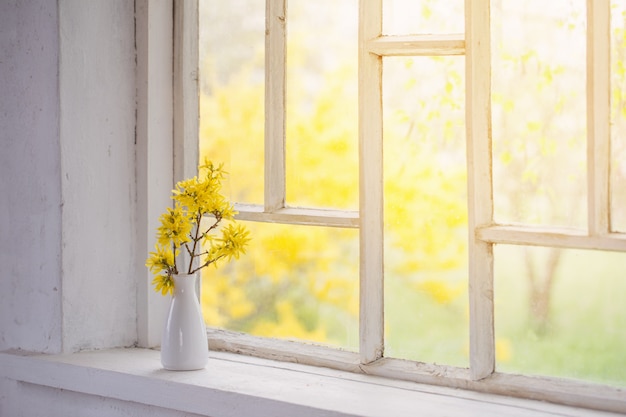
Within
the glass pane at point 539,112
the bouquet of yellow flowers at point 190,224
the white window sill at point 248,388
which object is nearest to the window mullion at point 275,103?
the bouquet of yellow flowers at point 190,224

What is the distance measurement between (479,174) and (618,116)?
26 centimetres

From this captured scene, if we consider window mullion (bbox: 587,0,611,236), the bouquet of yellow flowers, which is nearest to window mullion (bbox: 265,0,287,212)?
the bouquet of yellow flowers

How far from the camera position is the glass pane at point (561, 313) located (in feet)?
4.86

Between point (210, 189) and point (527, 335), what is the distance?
26.6 inches

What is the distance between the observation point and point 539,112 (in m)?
1.55

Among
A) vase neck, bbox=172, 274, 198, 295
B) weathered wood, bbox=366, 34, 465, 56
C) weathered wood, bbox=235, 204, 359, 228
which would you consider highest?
weathered wood, bbox=366, 34, 465, 56

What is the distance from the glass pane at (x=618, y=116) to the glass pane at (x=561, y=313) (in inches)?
3.1

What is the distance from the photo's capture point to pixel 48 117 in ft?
6.19

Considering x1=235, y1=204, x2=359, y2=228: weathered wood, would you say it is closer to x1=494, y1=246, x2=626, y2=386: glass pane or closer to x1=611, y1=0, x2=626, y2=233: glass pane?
x1=494, y1=246, x2=626, y2=386: glass pane

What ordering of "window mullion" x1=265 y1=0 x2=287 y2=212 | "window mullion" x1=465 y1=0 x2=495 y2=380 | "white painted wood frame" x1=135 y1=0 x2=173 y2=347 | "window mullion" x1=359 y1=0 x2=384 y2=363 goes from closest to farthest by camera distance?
"window mullion" x1=465 y1=0 x2=495 y2=380
"window mullion" x1=359 y1=0 x2=384 y2=363
"window mullion" x1=265 y1=0 x2=287 y2=212
"white painted wood frame" x1=135 y1=0 x2=173 y2=347

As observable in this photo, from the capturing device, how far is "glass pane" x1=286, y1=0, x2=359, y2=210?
1.79 metres

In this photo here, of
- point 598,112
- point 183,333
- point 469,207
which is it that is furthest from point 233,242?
point 598,112

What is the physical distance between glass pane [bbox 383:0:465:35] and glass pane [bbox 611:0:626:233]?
0.29m

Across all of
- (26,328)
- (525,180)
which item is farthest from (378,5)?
(26,328)
